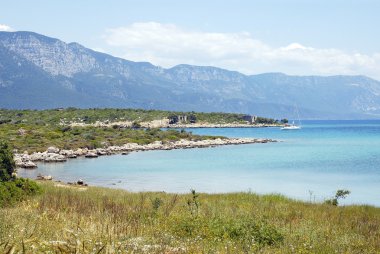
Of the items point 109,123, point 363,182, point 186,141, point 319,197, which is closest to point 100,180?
point 319,197

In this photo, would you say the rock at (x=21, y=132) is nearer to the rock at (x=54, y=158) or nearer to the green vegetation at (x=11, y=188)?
the rock at (x=54, y=158)

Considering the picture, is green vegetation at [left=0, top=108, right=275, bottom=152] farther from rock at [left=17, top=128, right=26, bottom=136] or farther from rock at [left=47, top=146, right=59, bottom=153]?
rock at [left=47, top=146, right=59, bottom=153]

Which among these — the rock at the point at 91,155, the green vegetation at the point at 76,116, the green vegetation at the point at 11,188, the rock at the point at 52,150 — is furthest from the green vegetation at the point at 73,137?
the green vegetation at the point at 11,188

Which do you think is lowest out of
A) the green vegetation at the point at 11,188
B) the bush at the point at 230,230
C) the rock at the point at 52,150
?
the rock at the point at 52,150

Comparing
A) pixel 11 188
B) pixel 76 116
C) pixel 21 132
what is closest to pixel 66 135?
pixel 21 132

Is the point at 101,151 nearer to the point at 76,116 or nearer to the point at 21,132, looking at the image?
the point at 21,132

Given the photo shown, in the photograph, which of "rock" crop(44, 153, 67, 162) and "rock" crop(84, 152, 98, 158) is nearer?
"rock" crop(44, 153, 67, 162)

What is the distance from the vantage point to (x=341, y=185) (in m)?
45.7

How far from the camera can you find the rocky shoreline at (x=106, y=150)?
65.5 m

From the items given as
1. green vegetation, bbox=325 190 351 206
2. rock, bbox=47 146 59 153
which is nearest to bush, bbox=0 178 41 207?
green vegetation, bbox=325 190 351 206

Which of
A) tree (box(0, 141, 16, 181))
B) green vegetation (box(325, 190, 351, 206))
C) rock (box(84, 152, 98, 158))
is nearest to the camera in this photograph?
green vegetation (box(325, 190, 351, 206))

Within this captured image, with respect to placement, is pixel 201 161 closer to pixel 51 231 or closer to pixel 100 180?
pixel 100 180

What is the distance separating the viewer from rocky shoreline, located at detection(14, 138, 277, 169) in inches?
2579

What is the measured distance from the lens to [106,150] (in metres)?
82.1
